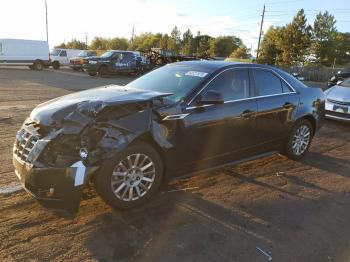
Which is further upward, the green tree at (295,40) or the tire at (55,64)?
the green tree at (295,40)

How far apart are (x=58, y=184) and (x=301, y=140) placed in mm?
4346

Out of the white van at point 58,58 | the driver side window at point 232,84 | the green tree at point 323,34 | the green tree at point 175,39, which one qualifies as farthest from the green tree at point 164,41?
the driver side window at point 232,84

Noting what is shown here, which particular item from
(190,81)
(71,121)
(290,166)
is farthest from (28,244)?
(290,166)

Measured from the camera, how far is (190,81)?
4785 mm

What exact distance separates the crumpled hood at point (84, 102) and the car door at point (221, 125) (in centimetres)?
→ 55

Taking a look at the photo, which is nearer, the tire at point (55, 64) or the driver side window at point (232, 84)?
the driver side window at point (232, 84)

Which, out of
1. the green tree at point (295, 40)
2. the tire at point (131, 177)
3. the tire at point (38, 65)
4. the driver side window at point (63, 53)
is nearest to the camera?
the tire at point (131, 177)

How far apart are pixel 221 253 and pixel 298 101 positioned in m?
3.53

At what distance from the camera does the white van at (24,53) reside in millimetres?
27125

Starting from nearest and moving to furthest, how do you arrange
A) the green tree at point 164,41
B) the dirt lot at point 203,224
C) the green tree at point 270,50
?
the dirt lot at point 203,224 < the green tree at point 270,50 < the green tree at point 164,41

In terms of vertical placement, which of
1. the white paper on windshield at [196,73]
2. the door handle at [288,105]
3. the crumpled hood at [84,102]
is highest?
the white paper on windshield at [196,73]

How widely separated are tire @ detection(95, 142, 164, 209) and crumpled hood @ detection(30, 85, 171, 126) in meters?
0.53

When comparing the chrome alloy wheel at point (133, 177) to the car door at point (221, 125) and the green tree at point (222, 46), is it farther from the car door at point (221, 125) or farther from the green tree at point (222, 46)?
the green tree at point (222, 46)

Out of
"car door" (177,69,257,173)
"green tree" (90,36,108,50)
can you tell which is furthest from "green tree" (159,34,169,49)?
"car door" (177,69,257,173)
